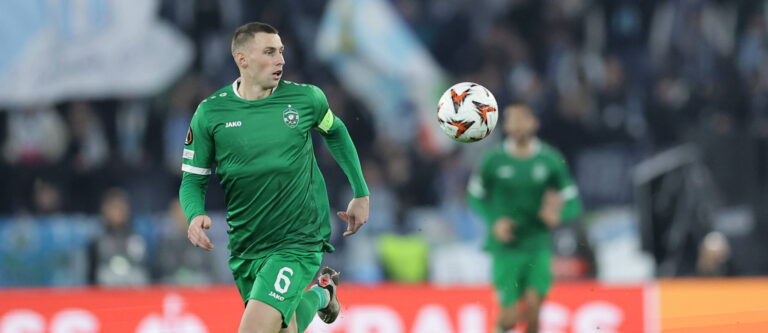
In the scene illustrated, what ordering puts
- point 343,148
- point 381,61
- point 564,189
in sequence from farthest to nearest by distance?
point 381,61, point 564,189, point 343,148

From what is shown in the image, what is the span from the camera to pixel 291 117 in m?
5.71

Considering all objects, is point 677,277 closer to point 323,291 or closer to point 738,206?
point 738,206

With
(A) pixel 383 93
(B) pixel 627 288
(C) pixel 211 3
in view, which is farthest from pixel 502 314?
(C) pixel 211 3

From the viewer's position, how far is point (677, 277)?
13.0 meters

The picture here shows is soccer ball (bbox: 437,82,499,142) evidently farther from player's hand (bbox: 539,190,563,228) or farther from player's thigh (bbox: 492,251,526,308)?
player's thigh (bbox: 492,251,526,308)

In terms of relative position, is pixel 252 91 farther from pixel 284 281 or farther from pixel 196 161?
pixel 284 281

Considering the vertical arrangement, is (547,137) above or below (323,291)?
above

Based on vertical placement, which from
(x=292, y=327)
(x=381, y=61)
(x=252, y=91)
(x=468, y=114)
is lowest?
(x=292, y=327)

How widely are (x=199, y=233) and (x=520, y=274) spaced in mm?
4081

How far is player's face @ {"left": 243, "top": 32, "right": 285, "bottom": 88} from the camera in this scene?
5594 mm

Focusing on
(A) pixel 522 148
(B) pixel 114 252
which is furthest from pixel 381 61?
(A) pixel 522 148

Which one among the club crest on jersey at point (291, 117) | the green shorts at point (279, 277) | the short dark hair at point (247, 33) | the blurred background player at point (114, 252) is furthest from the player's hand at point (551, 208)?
the blurred background player at point (114, 252)

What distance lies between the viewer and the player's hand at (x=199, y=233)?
5.32m

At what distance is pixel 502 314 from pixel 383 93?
5786mm
